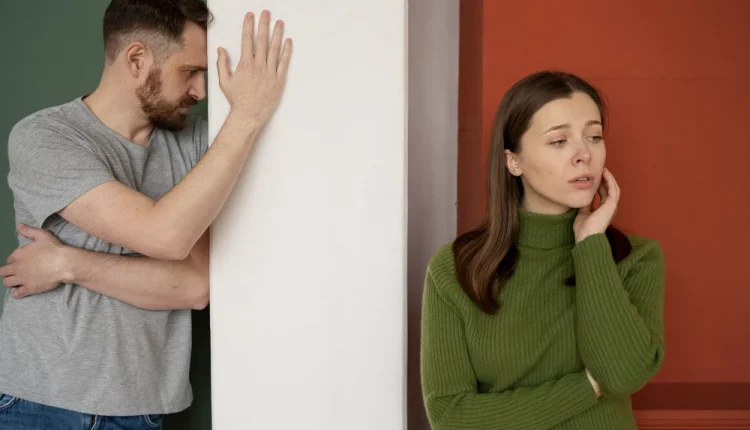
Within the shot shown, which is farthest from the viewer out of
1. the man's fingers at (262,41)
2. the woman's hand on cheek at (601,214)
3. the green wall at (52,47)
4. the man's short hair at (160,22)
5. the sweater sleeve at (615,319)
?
the green wall at (52,47)

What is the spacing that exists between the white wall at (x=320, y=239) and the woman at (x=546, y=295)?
222 mm

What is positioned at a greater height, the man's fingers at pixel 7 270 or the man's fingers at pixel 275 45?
the man's fingers at pixel 275 45

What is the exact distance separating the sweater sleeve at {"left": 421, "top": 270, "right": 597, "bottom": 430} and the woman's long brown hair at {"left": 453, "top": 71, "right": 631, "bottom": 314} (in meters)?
0.09

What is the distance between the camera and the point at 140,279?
2018 mm

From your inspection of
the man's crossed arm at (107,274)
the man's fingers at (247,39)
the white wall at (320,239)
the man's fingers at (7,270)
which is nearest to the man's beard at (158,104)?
the white wall at (320,239)

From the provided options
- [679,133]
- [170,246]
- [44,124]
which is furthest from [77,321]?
[679,133]

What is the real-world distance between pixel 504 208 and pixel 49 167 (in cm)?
114

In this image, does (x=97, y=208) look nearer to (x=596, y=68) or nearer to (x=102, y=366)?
(x=102, y=366)

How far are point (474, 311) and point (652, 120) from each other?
789 millimetres

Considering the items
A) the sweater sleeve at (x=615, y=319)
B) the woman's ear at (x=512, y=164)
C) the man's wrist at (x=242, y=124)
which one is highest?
the man's wrist at (x=242, y=124)

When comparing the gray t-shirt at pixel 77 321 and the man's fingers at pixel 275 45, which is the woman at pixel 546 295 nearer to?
the man's fingers at pixel 275 45

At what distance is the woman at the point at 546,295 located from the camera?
1.65 meters

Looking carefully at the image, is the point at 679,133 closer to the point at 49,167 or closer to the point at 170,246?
the point at 170,246

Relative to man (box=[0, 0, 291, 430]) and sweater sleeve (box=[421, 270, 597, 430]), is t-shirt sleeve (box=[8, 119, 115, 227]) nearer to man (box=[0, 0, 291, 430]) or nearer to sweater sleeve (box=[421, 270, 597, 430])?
man (box=[0, 0, 291, 430])
